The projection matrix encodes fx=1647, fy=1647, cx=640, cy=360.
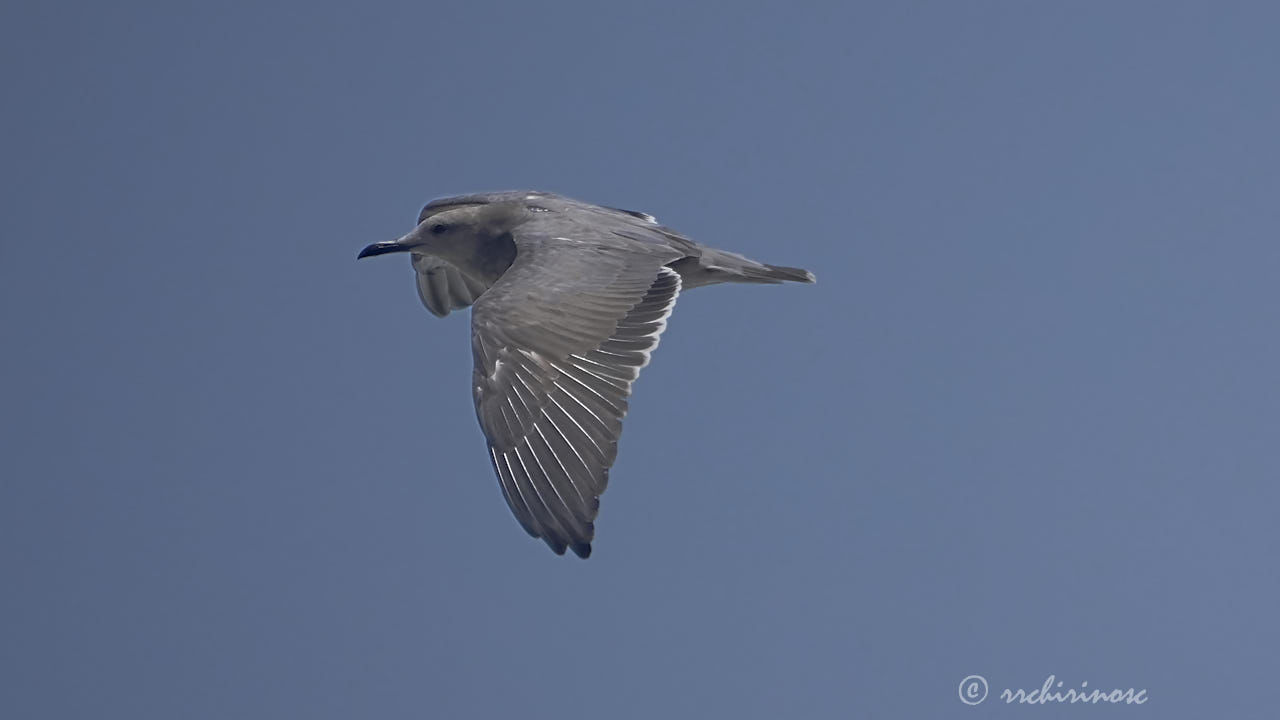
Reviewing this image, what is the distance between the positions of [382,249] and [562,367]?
330 centimetres

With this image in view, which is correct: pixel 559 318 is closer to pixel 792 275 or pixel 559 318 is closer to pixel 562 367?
pixel 562 367

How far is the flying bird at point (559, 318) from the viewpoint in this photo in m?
8.97

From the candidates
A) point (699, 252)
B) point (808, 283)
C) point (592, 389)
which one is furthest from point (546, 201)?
point (592, 389)

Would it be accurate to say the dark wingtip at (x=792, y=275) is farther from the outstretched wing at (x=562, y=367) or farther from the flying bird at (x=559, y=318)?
the outstretched wing at (x=562, y=367)

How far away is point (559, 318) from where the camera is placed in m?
9.99

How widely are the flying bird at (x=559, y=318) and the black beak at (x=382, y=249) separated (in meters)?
0.01

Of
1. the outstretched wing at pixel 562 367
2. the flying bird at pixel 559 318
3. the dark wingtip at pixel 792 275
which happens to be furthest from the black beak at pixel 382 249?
the dark wingtip at pixel 792 275

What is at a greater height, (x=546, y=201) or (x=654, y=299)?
(x=546, y=201)

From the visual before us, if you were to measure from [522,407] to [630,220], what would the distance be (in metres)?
2.96

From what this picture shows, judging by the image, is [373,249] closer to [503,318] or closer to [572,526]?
[503,318]

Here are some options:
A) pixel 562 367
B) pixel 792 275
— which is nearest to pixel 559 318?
pixel 562 367

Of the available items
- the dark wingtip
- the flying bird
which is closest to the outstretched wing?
the flying bird

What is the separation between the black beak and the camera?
12391 mm

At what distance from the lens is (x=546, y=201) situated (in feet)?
39.3
